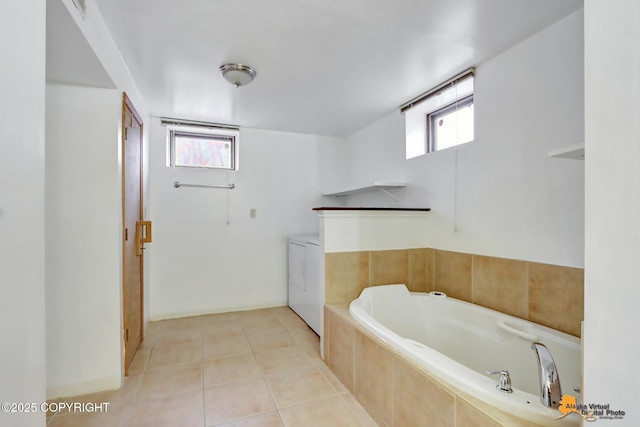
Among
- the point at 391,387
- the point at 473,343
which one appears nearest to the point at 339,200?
the point at 473,343

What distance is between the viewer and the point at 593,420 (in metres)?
0.64

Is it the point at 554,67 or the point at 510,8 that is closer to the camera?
the point at 510,8

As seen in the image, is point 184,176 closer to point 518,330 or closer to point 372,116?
point 372,116

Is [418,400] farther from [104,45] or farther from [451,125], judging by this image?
[104,45]

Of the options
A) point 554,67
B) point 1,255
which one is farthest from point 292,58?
point 1,255

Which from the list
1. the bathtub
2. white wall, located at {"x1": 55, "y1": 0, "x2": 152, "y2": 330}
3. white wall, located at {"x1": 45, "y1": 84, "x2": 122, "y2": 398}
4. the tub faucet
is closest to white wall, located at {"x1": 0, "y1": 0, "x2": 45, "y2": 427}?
white wall, located at {"x1": 55, "y1": 0, "x2": 152, "y2": 330}

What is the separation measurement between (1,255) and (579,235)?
7.15 ft

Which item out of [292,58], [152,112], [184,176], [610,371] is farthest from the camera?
[184,176]

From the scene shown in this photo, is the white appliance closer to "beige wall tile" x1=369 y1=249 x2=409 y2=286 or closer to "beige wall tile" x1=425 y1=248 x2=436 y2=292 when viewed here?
"beige wall tile" x1=369 y1=249 x2=409 y2=286

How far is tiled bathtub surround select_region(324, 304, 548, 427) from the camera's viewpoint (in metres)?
0.96

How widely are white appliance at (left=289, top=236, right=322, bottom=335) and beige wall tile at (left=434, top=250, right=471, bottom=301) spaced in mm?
998

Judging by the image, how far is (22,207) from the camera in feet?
2.35

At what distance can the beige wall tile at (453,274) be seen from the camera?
202 cm

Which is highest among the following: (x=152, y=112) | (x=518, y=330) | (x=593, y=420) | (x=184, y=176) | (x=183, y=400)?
(x=152, y=112)
